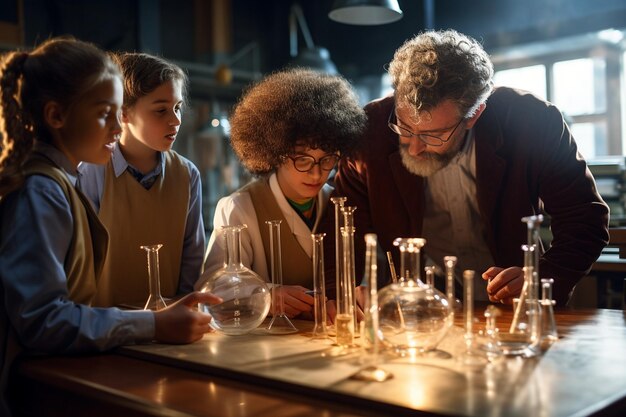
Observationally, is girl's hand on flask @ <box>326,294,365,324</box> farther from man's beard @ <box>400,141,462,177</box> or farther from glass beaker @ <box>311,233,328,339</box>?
man's beard @ <box>400,141,462,177</box>

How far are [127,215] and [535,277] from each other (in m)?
1.30

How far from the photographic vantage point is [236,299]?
5.48 feet

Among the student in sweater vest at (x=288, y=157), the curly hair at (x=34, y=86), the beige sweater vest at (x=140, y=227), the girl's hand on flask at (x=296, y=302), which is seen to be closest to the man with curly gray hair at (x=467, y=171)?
the student in sweater vest at (x=288, y=157)

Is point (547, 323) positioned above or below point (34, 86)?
below

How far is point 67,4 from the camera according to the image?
7281mm

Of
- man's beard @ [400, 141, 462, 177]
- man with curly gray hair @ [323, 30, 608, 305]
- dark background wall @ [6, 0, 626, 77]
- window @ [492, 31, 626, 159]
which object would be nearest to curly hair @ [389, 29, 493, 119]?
man with curly gray hair @ [323, 30, 608, 305]

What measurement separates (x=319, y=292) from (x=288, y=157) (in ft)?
2.01

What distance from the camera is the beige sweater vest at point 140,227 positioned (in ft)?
7.27

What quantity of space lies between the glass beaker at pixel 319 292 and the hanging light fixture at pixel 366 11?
221 cm

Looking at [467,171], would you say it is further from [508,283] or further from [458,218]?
[508,283]

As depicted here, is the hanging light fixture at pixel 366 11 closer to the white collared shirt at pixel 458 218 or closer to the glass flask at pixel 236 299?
the white collared shirt at pixel 458 218

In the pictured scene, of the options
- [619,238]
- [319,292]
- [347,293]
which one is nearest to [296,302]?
[319,292]

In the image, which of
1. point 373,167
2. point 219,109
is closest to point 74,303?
point 373,167

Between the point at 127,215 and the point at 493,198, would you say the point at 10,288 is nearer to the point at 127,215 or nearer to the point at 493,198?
the point at 127,215
